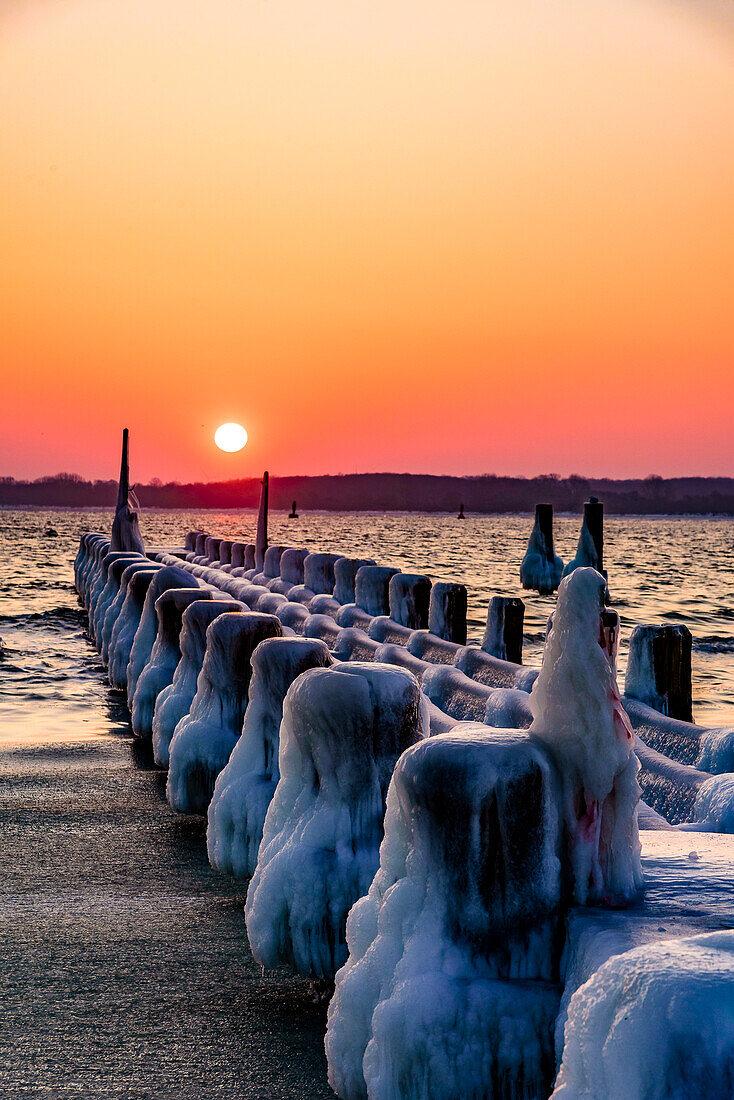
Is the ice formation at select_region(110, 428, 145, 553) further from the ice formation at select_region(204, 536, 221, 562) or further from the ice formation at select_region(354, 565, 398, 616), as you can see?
the ice formation at select_region(354, 565, 398, 616)

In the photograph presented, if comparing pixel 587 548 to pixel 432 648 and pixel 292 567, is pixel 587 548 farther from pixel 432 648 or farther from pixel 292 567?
pixel 432 648

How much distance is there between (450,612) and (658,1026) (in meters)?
6.44

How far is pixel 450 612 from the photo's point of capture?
7.89 meters

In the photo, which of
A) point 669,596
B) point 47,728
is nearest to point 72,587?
point 669,596

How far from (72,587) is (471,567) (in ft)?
77.2

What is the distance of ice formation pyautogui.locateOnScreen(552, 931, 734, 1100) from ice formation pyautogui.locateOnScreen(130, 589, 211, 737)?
5064mm

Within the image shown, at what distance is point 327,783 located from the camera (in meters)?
3.21

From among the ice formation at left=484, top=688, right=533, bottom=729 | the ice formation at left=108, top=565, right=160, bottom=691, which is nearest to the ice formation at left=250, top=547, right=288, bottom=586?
the ice formation at left=108, top=565, right=160, bottom=691

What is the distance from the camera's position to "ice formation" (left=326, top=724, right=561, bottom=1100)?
7.00ft

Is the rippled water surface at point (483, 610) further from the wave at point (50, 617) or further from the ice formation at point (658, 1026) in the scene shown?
the ice formation at point (658, 1026)

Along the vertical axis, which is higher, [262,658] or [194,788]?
[262,658]

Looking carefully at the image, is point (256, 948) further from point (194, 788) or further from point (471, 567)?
point (471, 567)

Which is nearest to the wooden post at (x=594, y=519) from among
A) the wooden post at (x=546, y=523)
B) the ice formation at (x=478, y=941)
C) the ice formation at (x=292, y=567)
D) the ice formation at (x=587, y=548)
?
the ice formation at (x=587, y=548)

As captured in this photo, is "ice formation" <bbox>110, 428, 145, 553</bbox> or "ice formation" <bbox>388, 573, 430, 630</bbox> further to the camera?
"ice formation" <bbox>110, 428, 145, 553</bbox>
